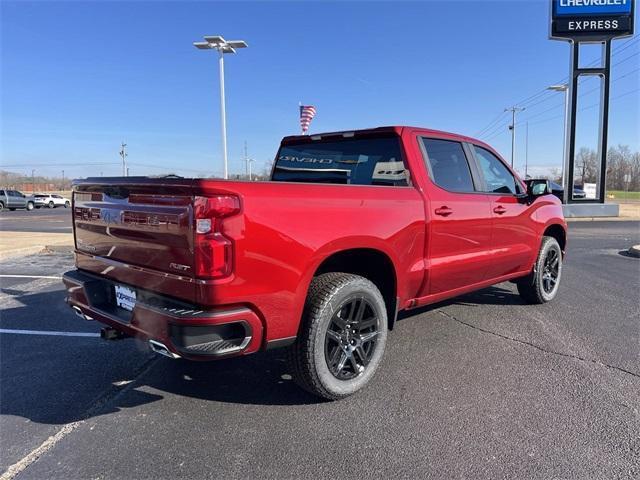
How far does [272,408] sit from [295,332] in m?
0.65

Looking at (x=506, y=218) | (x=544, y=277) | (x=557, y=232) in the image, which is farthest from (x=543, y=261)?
(x=506, y=218)

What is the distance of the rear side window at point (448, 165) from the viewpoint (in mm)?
4184

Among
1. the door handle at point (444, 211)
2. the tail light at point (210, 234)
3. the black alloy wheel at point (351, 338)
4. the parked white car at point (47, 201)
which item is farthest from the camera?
the parked white car at point (47, 201)

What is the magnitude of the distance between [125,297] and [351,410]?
1.70 metres

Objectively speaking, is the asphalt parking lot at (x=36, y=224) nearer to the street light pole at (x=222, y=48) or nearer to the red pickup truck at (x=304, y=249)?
the street light pole at (x=222, y=48)

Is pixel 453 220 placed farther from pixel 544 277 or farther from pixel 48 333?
pixel 48 333

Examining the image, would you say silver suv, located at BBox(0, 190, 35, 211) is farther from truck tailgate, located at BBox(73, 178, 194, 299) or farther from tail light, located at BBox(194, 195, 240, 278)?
tail light, located at BBox(194, 195, 240, 278)

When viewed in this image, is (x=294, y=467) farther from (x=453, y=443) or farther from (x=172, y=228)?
(x=172, y=228)

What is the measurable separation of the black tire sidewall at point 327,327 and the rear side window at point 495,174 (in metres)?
2.06

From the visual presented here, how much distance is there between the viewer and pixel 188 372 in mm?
3869

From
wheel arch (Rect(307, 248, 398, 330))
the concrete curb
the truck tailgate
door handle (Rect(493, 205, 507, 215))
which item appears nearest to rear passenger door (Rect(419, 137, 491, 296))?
door handle (Rect(493, 205, 507, 215))

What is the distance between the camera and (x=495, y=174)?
5.00 m

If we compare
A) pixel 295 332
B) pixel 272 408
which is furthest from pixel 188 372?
pixel 295 332

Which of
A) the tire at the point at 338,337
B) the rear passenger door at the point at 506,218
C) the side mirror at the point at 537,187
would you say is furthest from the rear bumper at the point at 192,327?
the side mirror at the point at 537,187
